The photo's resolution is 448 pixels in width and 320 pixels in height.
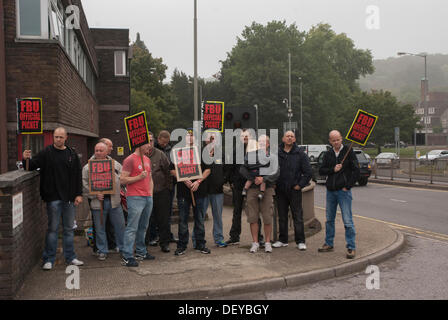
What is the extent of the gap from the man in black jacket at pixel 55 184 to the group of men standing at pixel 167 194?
13mm

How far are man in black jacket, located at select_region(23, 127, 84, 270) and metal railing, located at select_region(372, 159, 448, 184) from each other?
18.1 metres

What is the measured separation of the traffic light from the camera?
13.6 meters

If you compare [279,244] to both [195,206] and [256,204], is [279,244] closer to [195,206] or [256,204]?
[256,204]

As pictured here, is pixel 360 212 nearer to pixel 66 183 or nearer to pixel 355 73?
pixel 66 183

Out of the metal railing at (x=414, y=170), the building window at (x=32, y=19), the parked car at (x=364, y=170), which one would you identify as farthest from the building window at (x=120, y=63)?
the building window at (x=32, y=19)

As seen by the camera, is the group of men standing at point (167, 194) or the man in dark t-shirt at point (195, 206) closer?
the group of men standing at point (167, 194)

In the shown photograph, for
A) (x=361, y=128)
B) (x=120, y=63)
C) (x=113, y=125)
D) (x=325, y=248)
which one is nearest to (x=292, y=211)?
(x=325, y=248)

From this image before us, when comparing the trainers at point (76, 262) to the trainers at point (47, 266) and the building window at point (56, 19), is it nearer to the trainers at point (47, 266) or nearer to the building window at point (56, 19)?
the trainers at point (47, 266)

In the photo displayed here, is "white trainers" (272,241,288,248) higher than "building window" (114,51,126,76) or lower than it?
lower

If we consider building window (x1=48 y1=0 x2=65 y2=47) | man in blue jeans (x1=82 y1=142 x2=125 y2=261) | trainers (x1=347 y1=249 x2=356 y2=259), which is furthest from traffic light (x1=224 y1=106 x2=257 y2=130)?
trainers (x1=347 y1=249 x2=356 y2=259)

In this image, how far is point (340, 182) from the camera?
708 cm

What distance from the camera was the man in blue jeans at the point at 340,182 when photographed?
7043 millimetres

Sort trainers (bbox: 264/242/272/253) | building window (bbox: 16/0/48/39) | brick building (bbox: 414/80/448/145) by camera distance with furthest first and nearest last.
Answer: brick building (bbox: 414/80/448/145) < building window (bbox: 16/0/48/39) < trainers (bbox: 264/242/272/253)

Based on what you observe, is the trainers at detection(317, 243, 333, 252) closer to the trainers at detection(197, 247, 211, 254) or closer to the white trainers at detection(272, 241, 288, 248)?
the white trainers at detection(272, 241, 288, 248)
